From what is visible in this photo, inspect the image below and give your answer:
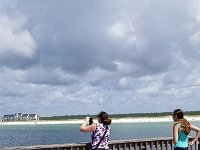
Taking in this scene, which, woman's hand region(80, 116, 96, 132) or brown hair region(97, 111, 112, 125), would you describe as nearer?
woman's hand region(80, 116, 96, 132)

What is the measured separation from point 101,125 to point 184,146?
5.35 feet

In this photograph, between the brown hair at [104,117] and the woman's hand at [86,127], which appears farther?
the brown hair at [104,117]

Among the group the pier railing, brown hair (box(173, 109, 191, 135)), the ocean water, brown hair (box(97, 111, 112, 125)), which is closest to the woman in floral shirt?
brown hair (box(97, 111, 112, 125))

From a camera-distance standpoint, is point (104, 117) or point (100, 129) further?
point (100, 129)

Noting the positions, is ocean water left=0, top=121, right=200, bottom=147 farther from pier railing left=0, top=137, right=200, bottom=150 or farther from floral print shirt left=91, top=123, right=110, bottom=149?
floral print shirt left=91, top=123, right=110, bottom=149

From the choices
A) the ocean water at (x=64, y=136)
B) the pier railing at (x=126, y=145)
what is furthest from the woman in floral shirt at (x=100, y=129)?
the ocean water at (x=64, y=136)

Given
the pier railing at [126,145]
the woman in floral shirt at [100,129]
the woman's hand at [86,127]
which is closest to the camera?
the woman's hand at [86,127]

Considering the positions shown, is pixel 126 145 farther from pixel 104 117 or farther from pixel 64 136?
pixel 64 136

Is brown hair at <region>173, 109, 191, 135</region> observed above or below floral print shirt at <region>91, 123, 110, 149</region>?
above

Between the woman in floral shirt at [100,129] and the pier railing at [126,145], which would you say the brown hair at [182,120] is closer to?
the woman in floral shirt at [100,129]

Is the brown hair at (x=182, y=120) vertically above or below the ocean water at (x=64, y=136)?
above

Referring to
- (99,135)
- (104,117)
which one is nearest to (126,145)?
(99,135)

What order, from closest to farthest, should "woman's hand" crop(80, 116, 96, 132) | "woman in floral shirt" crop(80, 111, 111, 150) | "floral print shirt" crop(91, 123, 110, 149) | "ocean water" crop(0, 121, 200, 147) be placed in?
"woman's hand" crop(80, 116, 96, 132) → "woman in floral shirt" crop(80, 111, 111, 150) → "floral print shirt" crop(91, 123, 110, 149) → "ocean water" crop(0, 121, 200, 147)

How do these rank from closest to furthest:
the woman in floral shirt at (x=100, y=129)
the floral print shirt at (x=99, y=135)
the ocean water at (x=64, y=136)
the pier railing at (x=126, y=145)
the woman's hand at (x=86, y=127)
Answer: the woman's hand at (x=86, y=127) < the woman in floral shirt at (x=100, y=129) < the floral print shirt at (x=99, y=135) < the pier railing at (x=126, y=145) < the ocean water at (x=64, y=136)
